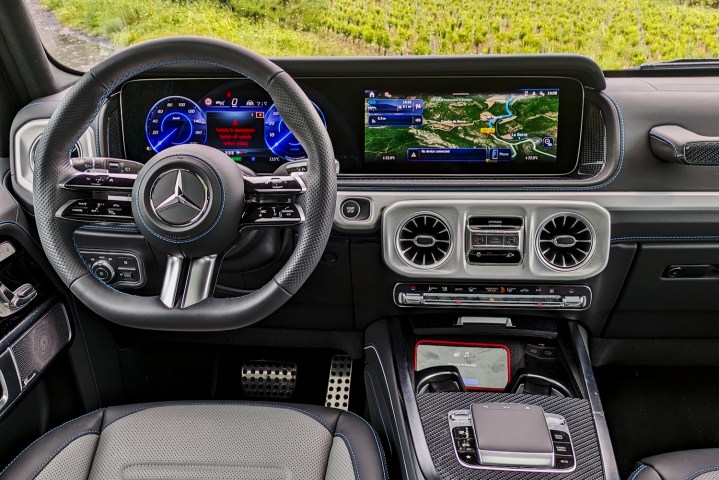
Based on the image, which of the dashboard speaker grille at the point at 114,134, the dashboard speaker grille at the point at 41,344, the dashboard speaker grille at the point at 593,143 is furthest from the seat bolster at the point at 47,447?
the dashboard speaker grille at the point at 593,143

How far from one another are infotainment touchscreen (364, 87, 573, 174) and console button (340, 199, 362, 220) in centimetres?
17

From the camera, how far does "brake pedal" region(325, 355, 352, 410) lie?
8.11 ft

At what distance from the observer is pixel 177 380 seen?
2.54 m

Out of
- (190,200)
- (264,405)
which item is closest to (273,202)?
(190,200)

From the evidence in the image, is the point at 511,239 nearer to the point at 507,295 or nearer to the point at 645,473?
the point at 507,295

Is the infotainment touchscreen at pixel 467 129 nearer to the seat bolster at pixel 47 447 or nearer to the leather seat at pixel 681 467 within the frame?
the leather seat at pixel 681 467

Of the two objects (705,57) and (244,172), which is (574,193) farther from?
(244,172)

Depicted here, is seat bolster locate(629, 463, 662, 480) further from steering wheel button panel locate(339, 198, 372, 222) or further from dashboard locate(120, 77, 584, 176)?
steering wheel button panel locate(339, 198, 372, 222)

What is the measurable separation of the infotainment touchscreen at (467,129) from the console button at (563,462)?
0.82 metres

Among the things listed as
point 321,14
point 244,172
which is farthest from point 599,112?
point 244,172

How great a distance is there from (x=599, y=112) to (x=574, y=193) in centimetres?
25

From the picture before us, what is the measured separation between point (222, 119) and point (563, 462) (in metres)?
1.35

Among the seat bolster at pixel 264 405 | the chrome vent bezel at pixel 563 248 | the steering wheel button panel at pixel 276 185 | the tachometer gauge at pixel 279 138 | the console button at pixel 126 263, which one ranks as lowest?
the seat bolster at pixel 264 405

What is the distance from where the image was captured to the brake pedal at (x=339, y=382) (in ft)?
8.11
